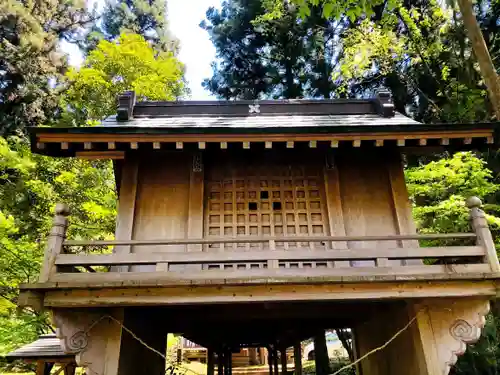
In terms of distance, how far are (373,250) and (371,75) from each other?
14864 mm

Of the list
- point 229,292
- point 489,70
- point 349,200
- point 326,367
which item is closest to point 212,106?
point 349,200

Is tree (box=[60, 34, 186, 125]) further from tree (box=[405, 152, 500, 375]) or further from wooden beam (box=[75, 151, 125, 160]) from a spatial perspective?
tree (box=[405, 152, 500, 375])

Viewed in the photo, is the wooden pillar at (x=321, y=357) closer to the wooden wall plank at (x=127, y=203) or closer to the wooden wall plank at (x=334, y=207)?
the wooden wall plank at (x=334, y=207)

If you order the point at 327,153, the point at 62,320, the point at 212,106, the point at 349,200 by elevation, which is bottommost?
the point at 62,320

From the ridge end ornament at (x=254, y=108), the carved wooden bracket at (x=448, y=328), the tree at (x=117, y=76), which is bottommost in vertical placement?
the carved wooden bracket at (x=448, y=328)

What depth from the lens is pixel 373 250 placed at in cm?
579

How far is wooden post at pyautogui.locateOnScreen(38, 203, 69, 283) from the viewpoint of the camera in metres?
5.47

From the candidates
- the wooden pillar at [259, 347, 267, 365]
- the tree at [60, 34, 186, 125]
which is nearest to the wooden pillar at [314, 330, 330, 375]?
the wooden pillar at [259, 347, 267, 365]

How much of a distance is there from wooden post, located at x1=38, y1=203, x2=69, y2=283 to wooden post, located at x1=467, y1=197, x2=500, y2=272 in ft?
21.0

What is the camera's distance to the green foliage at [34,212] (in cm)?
1080

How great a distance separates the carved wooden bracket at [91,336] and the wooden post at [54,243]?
25.7 inches

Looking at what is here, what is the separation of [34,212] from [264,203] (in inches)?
471

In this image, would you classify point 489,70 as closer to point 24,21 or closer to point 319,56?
point 319,56

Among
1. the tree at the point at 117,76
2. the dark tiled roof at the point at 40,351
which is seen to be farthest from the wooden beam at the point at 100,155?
the tree at the point at 117,76
